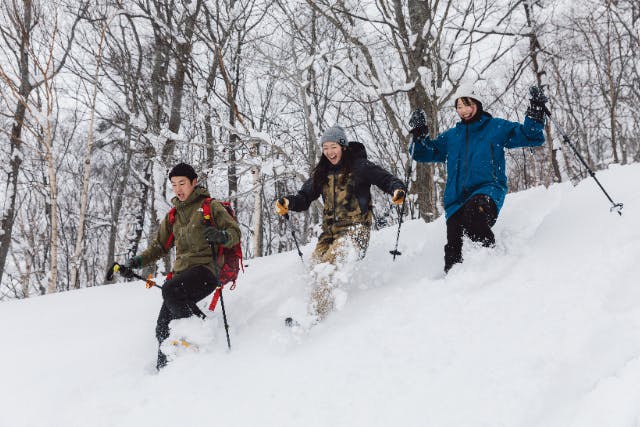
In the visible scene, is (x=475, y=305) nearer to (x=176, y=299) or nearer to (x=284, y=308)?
(x=284, y=308)

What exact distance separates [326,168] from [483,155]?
4.89 ft

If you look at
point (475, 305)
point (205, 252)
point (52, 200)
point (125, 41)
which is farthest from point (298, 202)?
point (125, 41)

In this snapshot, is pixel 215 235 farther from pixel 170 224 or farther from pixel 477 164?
pixel 477 164

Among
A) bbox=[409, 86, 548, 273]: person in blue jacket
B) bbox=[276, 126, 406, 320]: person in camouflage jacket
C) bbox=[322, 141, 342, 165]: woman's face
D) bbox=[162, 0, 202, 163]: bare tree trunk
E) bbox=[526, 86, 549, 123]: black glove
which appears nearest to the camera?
bbox=[526, 86, 549, 123]: black glove

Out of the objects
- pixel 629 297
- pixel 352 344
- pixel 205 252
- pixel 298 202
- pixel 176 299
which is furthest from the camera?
pixel 298 202

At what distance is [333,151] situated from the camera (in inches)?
155

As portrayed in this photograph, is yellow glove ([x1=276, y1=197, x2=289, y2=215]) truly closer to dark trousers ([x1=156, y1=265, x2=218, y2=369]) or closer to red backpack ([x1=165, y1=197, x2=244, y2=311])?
red backpack ([x1=165, y1=197, x2=244, y2=311])

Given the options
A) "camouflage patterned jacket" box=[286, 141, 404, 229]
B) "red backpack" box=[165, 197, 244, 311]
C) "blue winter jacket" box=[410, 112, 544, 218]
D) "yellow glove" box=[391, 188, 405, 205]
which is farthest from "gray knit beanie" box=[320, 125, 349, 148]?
"red backpack" box=[165, 197, 244, 311]

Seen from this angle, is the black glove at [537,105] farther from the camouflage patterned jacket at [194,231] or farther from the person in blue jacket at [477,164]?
the camouflage patterned jacket at [194,231]

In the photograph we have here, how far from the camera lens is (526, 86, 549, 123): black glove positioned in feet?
10.8

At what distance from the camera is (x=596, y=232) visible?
11.2 feet

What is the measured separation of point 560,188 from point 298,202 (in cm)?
317

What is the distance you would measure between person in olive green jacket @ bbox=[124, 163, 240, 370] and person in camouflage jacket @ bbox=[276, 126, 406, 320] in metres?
0.66

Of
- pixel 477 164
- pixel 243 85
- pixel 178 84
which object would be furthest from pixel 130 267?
pixel 243 85
